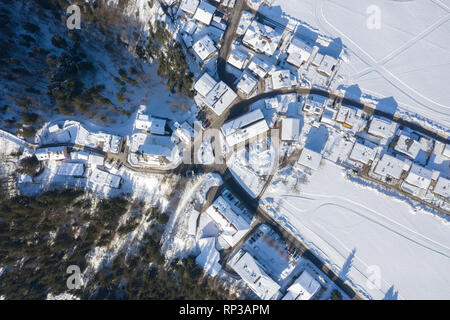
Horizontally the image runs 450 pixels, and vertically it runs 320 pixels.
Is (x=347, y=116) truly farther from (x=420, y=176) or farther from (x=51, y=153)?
(x=51, y=153)

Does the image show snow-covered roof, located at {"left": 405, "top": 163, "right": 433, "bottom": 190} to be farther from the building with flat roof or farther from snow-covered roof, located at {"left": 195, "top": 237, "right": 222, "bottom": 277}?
snow-covered roof, located at {"left": 195, "top": 237, "right": 222, "bottom": 277}

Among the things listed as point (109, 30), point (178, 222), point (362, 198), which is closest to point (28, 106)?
point (109, 30)

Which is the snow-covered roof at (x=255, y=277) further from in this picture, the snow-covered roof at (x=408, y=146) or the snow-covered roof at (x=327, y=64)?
the snow-covered roof at (x=327, y=64)

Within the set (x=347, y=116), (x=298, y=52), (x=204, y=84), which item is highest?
(x=298, y=52)

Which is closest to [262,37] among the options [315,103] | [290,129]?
[315,103]

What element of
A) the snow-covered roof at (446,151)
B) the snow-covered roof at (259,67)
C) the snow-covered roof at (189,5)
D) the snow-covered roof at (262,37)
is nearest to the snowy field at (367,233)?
the snow-covered roof at (446,151)
